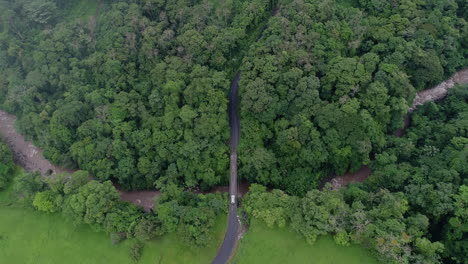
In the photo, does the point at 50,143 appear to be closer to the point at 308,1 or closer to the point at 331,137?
the point at 331,137

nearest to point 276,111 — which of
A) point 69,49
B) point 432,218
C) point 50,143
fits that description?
point 432,218

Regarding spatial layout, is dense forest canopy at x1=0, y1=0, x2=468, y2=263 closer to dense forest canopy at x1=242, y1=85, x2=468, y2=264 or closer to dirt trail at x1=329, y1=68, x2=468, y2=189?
dense forest canopy at x1=242, y1=85, x2=468, y2=264

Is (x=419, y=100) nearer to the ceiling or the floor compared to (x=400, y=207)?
nearer to the ceiling

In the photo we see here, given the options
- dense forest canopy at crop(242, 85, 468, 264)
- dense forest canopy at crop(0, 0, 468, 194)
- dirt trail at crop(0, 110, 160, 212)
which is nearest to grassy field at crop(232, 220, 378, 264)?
dense forest canopy at crop(242, 85, 468, 264)

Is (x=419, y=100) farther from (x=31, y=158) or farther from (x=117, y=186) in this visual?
(x=31, y=158)

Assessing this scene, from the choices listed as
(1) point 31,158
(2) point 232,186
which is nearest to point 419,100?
(2) point 232,186

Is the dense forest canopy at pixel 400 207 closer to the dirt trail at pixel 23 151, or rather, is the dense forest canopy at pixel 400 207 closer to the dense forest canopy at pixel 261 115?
the dense forest canopy at pixel 261 115
